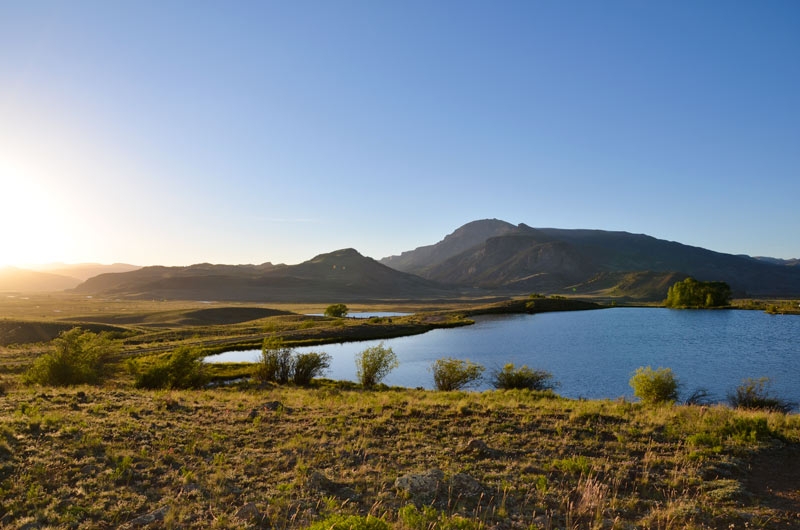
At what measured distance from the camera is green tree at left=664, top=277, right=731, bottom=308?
142m

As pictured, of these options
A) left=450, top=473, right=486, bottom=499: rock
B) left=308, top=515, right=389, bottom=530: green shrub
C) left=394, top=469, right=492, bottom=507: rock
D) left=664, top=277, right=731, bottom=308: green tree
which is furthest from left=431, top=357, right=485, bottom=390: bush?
left=664, top=277, right=731, bottom=308: green tree

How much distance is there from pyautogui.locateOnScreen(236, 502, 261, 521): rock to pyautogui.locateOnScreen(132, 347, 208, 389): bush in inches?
1257

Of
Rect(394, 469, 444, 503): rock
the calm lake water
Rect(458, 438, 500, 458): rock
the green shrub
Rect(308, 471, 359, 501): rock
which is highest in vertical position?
the green shrub

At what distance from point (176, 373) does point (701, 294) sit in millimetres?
154096

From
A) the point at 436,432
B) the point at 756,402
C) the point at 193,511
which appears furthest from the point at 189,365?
the point at 756,402

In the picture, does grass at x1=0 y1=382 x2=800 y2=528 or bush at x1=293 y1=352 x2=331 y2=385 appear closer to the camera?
grass at x1=0 y1=382 x2=800 y2=528

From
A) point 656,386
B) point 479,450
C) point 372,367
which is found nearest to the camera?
point 479,450

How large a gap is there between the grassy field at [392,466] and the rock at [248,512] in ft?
0.16

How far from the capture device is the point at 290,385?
44.9 metres

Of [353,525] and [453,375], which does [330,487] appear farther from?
[453,375]

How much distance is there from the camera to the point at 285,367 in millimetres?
48406

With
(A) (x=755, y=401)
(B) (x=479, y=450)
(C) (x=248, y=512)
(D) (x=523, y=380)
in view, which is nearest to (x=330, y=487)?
(C) (x=248, y=512)

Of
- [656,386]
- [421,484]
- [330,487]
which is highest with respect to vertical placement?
[421,484]

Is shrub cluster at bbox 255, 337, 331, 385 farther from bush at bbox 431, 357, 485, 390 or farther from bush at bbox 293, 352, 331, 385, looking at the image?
bush at bbox 431, 357, 485, 390
